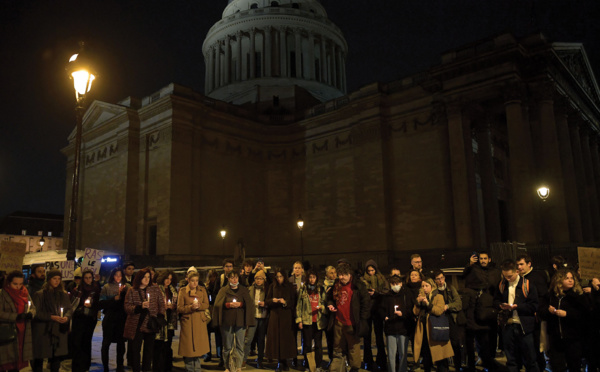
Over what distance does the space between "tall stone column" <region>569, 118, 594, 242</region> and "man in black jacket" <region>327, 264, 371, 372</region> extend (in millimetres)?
26571

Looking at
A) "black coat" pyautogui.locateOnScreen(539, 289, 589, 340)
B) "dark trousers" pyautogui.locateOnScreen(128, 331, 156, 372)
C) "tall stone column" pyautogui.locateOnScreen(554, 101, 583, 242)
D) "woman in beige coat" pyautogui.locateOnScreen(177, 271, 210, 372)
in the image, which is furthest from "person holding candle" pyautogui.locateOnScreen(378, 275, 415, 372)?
"tall stone column" pyautogui.locateOnScreen(554, 101, 583, 242)

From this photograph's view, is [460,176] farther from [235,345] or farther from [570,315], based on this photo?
[235,345]

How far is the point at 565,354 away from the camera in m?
8.35

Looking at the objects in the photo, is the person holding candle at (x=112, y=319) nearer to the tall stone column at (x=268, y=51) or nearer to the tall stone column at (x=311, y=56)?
the tall stone column at (x=268, y=51)

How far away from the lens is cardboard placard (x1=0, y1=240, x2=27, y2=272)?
10195 millimetres

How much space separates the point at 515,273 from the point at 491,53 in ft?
75.2

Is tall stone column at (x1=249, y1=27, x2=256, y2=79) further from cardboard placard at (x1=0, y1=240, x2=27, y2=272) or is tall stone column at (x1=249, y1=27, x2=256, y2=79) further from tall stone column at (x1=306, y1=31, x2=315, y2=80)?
cardboard placard at (x1=0, y1=240, x2=27, y2=272)

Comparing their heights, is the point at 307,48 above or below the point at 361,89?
above

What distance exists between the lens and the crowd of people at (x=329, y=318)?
A: 8.31 m

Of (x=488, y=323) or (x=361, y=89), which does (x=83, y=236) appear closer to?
(x=361, y=89)

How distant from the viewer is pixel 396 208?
33.5 metres

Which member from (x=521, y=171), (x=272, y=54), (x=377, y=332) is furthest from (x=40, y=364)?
(x=272, y=54)

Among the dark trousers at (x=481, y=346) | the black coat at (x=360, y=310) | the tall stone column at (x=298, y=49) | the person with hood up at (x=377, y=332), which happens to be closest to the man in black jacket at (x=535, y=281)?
the dark trousers at (x=481, y=346)

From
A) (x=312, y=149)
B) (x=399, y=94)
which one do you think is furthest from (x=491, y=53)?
(x=312, y=149)
